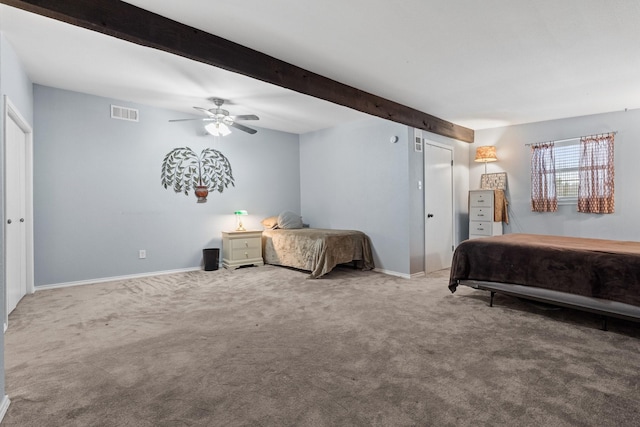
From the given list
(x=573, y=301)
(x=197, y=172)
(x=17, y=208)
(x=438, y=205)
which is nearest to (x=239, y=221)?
(x=197, y=172)

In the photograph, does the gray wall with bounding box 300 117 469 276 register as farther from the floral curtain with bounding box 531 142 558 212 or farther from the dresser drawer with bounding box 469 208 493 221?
the floral curtain with bounding box 531 142 558 212

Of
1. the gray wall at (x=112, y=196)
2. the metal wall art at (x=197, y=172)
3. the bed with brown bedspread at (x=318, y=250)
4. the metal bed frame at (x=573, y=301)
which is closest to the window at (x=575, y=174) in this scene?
the metal bed frame at (x=573, y=301)

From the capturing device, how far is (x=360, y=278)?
15.3 ft

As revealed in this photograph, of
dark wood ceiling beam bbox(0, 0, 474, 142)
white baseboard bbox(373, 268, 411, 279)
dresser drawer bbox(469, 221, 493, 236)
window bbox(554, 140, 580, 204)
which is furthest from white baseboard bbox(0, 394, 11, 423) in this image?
window bbox(554, 140, 580, 204)

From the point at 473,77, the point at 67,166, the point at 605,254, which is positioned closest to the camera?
the point at 605,254

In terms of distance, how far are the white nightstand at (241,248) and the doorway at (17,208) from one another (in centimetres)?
242

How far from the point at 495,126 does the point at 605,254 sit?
134 inches

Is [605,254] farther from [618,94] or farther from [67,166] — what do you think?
[67,166]

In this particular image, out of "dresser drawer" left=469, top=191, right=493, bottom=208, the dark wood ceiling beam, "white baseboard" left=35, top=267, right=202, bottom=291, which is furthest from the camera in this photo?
"dresser drawer" left=469, top=191, right=493, bottom=208

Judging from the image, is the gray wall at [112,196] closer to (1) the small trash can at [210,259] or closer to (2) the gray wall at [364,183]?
(1) the small trash can at [210,259]

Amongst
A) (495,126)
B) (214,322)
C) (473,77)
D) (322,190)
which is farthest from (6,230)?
(495,126)

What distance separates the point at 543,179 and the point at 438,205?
1.61m

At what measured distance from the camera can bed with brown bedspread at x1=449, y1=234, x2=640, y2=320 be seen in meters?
2.59

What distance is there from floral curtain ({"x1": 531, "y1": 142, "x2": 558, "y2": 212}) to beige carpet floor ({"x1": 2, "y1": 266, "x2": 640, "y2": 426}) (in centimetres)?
228
